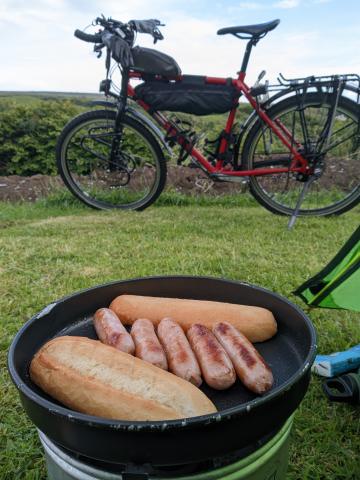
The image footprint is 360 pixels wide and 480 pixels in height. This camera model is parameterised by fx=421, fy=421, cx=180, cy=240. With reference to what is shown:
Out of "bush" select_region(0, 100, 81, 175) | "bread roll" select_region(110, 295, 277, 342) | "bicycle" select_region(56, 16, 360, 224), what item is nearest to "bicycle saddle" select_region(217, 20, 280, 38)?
"bicycle" select_region(56, 16, 360, 224)

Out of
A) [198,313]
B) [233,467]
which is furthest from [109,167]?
[233,467]

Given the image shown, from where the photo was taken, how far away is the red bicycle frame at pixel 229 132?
437cm

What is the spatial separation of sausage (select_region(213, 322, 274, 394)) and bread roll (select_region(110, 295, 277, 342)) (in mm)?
100

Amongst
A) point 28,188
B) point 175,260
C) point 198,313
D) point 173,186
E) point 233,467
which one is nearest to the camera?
point 233,467

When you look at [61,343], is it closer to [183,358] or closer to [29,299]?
[183,358]

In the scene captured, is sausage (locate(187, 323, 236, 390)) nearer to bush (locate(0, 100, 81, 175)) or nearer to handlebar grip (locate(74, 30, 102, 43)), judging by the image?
handlebar grip (locate(74, 30, 102, 43))

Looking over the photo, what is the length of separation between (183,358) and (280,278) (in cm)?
199

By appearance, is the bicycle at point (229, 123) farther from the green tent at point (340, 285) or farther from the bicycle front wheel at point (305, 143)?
the green tent at point (340, 285)

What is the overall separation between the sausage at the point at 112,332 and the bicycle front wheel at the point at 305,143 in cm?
352

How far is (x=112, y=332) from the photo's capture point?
1.30 m

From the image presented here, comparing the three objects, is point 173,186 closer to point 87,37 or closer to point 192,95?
point 192,95

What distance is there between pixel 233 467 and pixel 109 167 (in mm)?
4511

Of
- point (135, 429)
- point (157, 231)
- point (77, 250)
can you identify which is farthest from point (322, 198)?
point (135, 429)

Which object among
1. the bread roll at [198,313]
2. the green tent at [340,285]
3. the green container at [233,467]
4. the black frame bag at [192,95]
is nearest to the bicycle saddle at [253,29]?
the black frame bag at [192,95]
